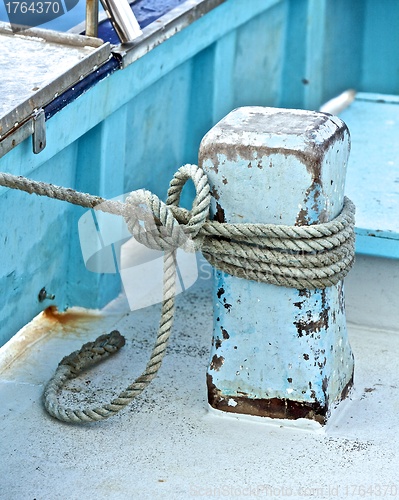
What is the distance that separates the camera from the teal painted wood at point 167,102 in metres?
2.49

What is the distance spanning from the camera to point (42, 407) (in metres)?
2.27

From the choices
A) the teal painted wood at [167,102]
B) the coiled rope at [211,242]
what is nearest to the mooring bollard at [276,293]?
the coiled rope at [211,242]

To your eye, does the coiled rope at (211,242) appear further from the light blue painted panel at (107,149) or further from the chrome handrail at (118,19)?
the chrome handrail at (118,19)

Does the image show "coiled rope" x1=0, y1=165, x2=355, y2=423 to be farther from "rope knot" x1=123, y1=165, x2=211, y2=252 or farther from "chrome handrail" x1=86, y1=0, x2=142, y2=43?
"chrome handrail" x1=86, y1=0, x2=142, y2=43

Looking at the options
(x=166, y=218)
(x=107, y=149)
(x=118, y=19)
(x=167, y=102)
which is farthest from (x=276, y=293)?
(x=167, y=102)

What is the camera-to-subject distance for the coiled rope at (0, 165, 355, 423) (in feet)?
6.54

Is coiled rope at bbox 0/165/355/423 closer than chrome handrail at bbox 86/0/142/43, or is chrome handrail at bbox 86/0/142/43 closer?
coiled rope at bbox 0/165/355/423

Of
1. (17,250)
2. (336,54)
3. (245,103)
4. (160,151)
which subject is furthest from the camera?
(336,54)

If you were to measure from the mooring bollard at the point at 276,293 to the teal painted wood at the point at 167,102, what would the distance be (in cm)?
52

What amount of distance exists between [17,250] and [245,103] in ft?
4.94

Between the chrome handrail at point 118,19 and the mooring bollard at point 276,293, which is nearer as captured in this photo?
the mooring bollard at point 276,293

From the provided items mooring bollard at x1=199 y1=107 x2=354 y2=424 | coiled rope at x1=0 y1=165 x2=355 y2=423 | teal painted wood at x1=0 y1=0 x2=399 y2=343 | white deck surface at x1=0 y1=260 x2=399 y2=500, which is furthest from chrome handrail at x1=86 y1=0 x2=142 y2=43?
white deck surface at x1=0 y1=260 x2=399 y2=500

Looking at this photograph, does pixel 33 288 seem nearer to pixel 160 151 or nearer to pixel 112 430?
pixel 112 430

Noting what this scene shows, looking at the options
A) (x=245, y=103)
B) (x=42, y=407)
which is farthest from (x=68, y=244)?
(x=245, y=103)
